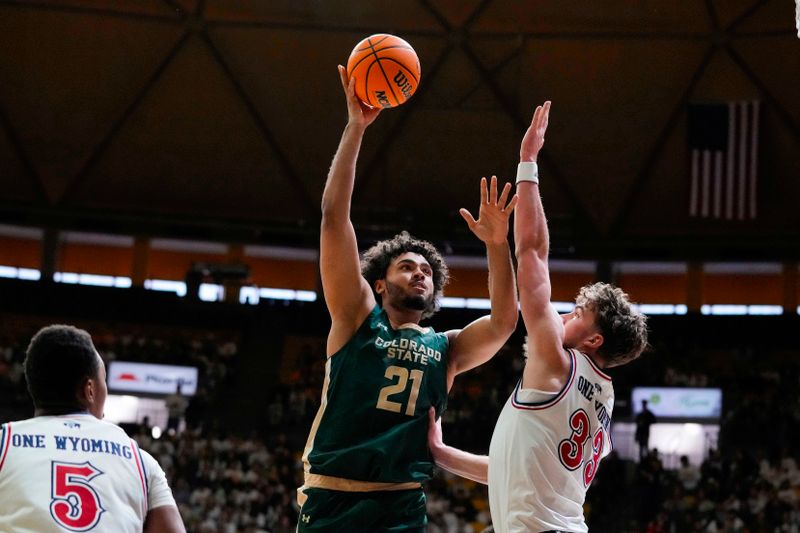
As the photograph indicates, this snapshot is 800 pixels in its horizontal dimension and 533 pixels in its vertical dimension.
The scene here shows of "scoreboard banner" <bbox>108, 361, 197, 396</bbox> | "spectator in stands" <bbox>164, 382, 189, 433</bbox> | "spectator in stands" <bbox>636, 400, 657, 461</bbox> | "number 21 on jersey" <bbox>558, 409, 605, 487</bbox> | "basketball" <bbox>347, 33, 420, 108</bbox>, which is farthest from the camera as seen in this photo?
"scoreboard banner" <bbox>108, 361, 197, 396</bbox>

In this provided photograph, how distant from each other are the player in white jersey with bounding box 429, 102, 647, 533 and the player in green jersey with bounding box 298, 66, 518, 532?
0.33 m

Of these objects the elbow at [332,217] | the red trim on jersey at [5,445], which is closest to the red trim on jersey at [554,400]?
the elbow at [332,217]

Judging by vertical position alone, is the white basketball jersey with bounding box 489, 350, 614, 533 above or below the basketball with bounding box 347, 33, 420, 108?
below

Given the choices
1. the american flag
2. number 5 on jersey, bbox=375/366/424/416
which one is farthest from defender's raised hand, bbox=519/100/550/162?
the american flag

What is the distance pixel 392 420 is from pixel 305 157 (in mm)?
20661

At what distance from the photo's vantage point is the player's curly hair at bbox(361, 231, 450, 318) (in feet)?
20.0

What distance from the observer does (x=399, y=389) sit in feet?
18.0

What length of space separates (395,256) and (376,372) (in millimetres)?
816

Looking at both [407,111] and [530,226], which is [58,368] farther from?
[407,111]

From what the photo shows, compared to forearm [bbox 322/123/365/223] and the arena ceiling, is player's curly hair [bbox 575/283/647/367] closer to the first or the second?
forearm [bbox 322/123/365/223]

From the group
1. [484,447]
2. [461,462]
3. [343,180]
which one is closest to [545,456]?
[461,462]

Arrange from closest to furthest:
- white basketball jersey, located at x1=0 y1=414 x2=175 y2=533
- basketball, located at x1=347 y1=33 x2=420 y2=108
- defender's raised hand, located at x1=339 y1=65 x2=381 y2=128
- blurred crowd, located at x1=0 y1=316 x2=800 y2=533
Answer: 1. white basketball jersey, located at x1=0 y1=414 x2=175 y2=533
2. defender's raised hand, located at x1=339 y1=65 x2=381 y2=128
3. basketball, located at x1=347 y1=33 x2=420 y2=108
4. blurred crowd, located at x1=0 y1=316 x2=800 y2=533

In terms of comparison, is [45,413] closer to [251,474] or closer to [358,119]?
[358,119]

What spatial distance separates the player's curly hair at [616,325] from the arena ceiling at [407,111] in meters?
18.2
